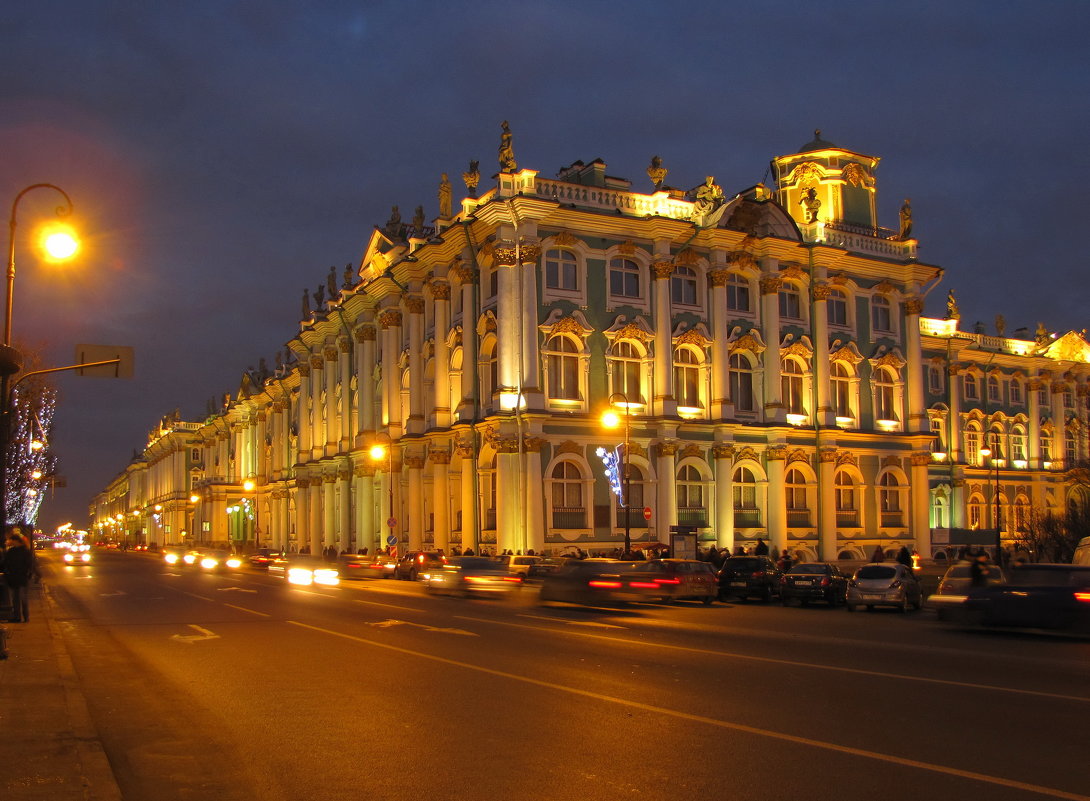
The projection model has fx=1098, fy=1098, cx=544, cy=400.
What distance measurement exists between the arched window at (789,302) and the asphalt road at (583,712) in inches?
1401

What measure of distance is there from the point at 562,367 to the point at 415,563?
10.8 m

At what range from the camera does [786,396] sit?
56.0 m

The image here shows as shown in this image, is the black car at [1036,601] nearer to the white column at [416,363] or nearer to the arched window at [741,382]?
the arched window at [741,382]

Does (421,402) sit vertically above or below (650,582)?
above

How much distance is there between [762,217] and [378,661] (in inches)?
1723

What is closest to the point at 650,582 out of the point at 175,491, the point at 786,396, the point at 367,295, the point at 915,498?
the point at 786,396

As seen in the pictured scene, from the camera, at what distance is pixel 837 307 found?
58344mm

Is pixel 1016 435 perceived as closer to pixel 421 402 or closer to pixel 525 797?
pixel 421 402

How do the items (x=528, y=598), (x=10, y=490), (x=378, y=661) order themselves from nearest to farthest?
(x=378, y=661), (x=528, y=598), (x=10, y=490)

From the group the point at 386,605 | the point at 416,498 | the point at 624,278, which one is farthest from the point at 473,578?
the point at 416,498

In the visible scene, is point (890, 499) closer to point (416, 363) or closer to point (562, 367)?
point (562, 367)

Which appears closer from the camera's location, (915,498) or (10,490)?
(10,490)

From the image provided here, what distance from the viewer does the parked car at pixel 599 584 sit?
1121 inches

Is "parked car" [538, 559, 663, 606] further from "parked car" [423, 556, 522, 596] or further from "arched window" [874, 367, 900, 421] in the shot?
"arched window" [874, 367, 900, 421]
